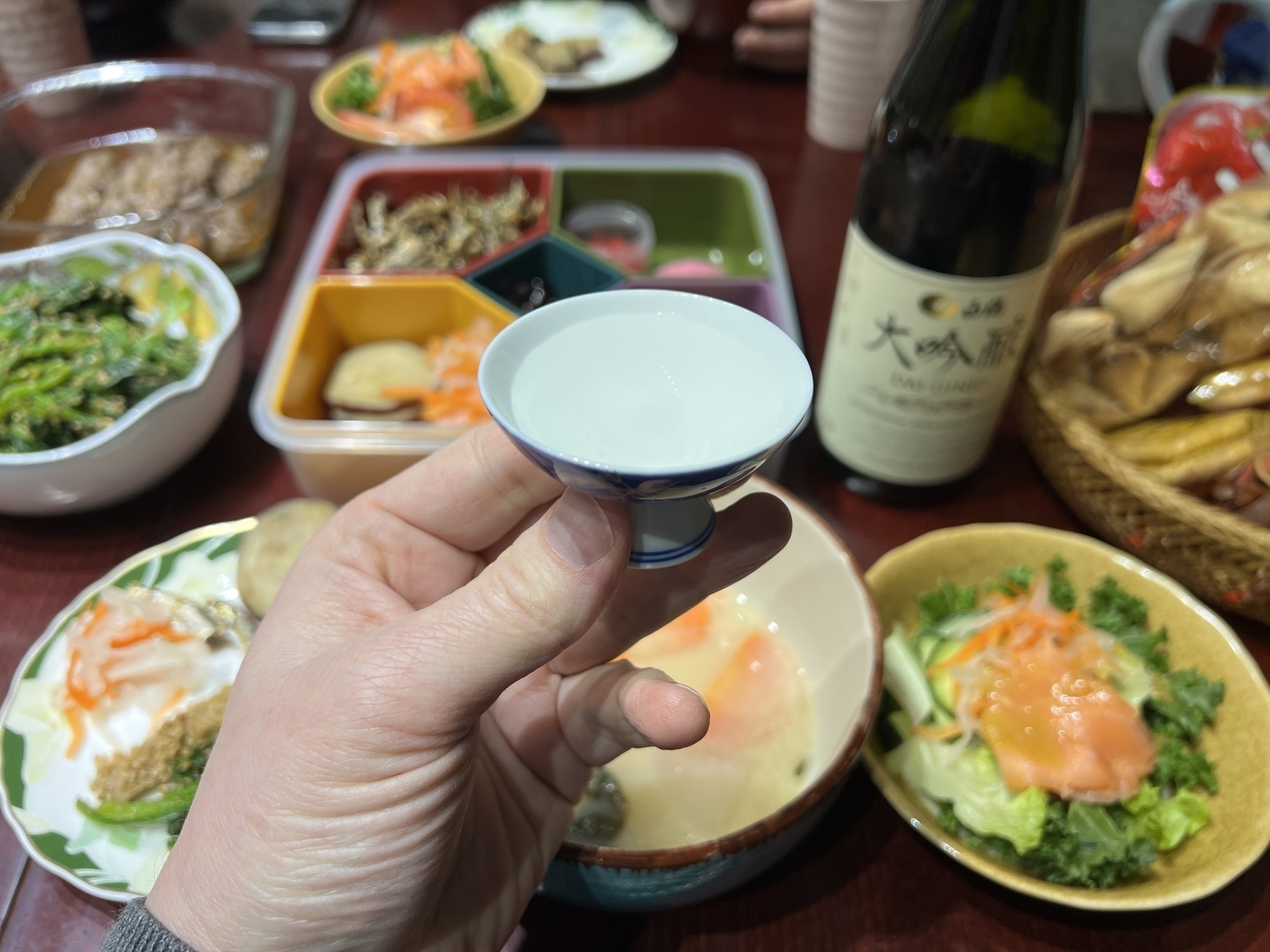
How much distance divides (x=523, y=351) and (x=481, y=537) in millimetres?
274

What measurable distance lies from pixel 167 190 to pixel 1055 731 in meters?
1.69

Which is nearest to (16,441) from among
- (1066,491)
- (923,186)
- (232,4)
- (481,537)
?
(481,537)

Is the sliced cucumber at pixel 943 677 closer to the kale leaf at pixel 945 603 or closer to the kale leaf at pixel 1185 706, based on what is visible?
the kale leaf at pixel 945 603

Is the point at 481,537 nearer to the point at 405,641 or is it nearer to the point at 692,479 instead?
the point at 405,641

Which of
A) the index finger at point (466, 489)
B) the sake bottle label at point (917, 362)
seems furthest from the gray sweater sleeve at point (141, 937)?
the sake bottle label at point (917, 362)

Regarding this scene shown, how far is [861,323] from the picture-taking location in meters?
0.94

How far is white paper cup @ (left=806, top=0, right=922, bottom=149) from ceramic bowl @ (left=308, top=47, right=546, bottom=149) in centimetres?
63

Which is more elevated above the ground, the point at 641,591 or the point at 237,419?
the point at 641,591

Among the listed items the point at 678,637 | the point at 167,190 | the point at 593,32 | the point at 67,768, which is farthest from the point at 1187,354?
the point at 593,32

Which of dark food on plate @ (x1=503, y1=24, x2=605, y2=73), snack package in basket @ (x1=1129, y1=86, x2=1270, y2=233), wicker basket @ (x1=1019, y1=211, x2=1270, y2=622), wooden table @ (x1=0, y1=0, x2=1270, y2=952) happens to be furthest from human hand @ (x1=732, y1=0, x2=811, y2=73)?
wicker basket @ (x1=1019, y1=211, x2=1270, y2=622)

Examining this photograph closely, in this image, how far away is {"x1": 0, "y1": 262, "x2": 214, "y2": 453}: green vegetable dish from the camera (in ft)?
3.40

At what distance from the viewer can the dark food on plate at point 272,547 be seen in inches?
35.6

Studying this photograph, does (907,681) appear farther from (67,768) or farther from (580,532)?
(67,768)

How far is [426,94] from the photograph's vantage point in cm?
178
